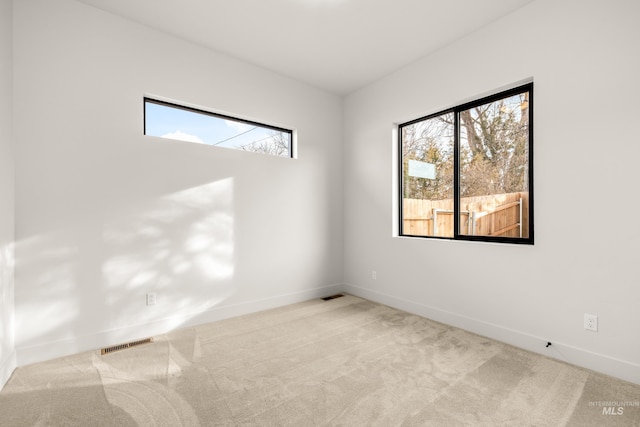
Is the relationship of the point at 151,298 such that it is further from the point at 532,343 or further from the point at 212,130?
the point at 532,343

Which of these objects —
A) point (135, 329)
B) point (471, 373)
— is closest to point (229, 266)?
point (135, 329)

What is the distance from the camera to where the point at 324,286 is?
4.13 metres

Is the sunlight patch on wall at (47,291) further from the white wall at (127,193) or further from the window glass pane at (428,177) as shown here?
the window glass pane at (428,177)

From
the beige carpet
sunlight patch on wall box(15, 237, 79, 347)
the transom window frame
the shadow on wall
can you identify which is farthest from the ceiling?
the beige carpet

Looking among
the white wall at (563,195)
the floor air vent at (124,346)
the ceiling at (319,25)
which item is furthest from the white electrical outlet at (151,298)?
the white wall at (563,195)

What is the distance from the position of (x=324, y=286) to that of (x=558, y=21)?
11.7ft

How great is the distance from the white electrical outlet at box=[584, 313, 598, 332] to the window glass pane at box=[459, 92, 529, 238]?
2.32 feet

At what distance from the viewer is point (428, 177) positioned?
345 centimetres

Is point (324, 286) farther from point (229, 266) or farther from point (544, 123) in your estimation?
point (544, 123)

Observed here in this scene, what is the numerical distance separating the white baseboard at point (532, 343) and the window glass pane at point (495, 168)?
0.84m

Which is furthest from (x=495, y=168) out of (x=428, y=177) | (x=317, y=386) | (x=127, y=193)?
(x=127, y=193)

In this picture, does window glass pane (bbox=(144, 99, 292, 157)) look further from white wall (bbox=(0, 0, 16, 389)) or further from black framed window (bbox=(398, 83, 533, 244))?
black framed window (bbox=(398, 83, 533, 244))

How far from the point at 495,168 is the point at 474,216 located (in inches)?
19.6

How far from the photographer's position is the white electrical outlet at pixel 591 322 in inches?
84.7
